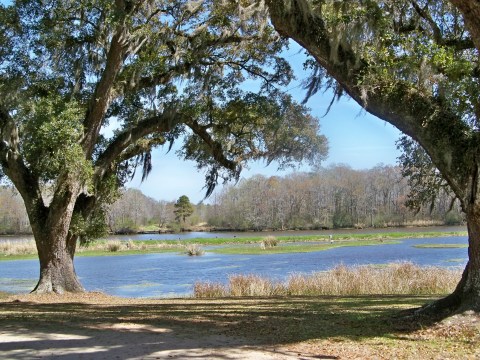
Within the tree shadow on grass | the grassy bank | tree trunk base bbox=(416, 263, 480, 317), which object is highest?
tree trunk base bbox=(416, 263, 480, 317)

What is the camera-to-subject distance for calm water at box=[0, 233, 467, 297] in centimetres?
2191

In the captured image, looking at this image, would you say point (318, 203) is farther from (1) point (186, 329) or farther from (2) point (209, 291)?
(1) point (186, 329)

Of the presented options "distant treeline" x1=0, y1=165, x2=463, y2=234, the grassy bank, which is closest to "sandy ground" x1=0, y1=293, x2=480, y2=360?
the grassy bank

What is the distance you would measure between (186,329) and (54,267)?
22.8 feet

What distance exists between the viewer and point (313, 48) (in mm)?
7742

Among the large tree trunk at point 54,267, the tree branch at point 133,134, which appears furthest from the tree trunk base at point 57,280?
the tree branch at point 133,134

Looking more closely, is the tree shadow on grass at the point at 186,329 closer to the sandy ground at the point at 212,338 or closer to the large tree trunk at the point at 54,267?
the sandy ground at the point at 212,338

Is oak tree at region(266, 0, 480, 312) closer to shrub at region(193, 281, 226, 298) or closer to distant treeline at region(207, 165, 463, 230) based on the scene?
shrub at region(193, 281, 226, 298)

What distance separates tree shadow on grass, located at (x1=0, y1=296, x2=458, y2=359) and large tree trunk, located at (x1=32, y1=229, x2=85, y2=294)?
2.91 meters

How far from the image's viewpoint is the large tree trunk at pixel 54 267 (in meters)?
12.7

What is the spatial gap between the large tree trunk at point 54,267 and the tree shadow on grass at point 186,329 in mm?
2907

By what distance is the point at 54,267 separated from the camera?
12.8 metres

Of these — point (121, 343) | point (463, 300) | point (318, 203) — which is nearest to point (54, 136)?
point (121, 343)

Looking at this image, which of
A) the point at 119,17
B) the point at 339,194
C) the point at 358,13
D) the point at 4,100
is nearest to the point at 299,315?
the point at 358,13
